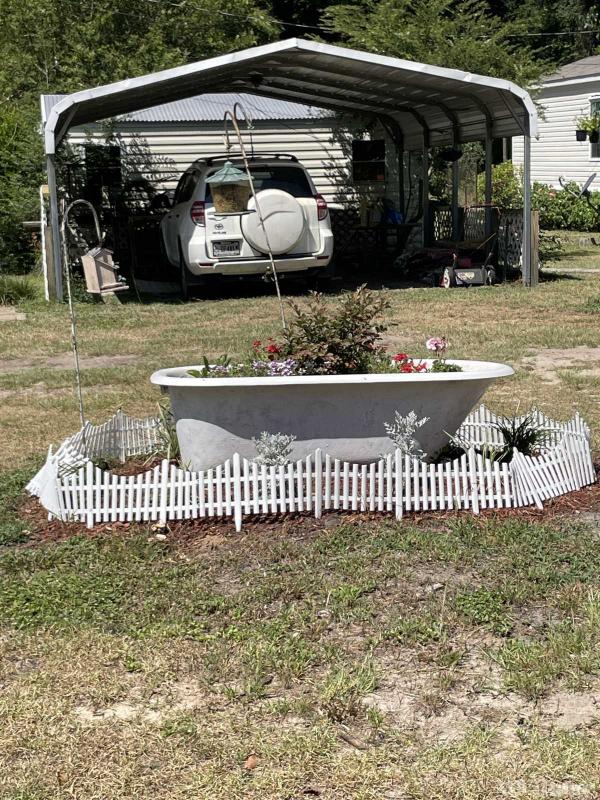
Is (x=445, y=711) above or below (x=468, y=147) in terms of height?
below

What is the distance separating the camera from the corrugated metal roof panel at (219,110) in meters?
18.4

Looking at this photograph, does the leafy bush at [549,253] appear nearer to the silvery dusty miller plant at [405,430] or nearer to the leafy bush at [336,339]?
the leafy bush at [336,339]

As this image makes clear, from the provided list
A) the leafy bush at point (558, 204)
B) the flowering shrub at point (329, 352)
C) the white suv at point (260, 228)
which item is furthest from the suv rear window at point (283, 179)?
the leafy bush at point (558, 204)

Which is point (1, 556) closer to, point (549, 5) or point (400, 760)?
point (400, 760)

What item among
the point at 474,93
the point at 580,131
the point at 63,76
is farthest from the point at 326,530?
the point at 580,131

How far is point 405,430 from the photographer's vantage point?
5551 mm

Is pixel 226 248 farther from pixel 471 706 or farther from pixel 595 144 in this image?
pixel 595 144

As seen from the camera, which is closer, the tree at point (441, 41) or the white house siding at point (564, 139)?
the tree at point (441, 41)

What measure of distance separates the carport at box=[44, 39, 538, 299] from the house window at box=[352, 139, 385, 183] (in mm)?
435

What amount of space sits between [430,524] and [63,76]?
65.6ft

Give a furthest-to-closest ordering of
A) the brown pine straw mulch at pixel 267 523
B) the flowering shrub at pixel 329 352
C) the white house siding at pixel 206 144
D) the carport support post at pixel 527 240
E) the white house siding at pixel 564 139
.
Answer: the white house siding at pixel 564 139
the white house siding at pixel 206 144
the carport support post at pixel 527 240
the flowering shrub at pixel 329 352
the brown pine straw mulch at pixel 267 523

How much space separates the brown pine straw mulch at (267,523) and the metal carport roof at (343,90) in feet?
27.1

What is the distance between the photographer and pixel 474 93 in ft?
49.8

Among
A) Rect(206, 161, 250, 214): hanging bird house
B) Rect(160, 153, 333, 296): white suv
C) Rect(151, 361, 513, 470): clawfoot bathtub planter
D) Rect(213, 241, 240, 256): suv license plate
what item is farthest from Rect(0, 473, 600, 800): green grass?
Rect(213, 241, 240, 256): suv license plate
